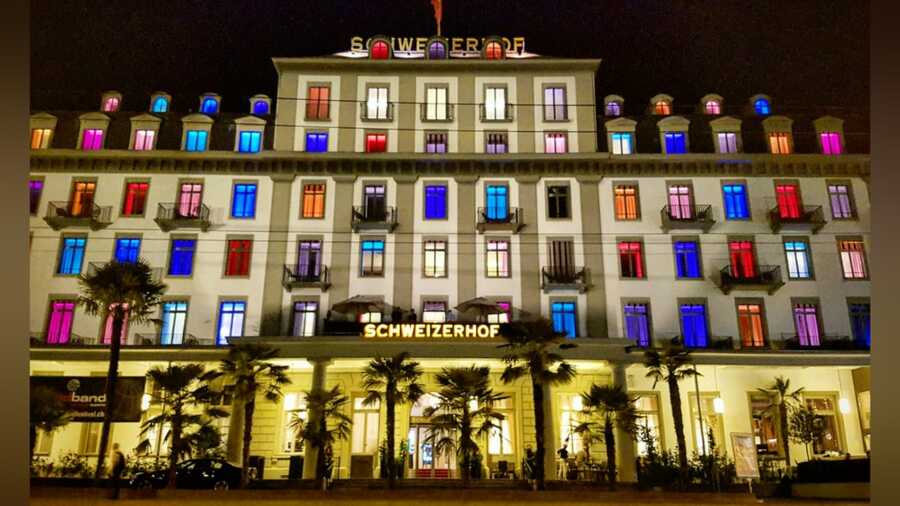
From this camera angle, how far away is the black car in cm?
2455

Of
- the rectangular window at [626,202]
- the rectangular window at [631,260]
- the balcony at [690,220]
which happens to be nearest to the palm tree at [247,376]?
the rectangular window at [631,260]

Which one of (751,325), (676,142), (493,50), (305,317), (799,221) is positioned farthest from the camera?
(493,50)

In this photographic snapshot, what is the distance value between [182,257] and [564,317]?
18.5 m

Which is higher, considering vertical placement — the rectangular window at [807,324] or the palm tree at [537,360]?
the rectangular window at [807,324]

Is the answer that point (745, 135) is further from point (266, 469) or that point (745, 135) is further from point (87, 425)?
point (87, 425)

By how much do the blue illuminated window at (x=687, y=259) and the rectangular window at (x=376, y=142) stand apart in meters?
15.4

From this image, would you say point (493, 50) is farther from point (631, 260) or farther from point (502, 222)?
point (631, 260)

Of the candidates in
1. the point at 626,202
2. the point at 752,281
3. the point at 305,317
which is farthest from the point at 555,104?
the point at 305,317

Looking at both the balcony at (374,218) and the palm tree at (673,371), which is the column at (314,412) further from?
the palm tree at (673,371)

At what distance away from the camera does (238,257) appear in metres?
33.2

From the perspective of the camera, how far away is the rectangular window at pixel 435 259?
33125 millimetres

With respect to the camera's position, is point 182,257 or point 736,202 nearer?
point 182,257

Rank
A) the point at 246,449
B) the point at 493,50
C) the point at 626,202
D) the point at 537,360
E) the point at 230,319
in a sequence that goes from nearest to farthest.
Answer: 1. the point at 537,360
2. the point at 246,449
3. the point at 230,319
4. the point at 626,202
5. the point at 493,50

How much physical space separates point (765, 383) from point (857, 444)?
15.3 feet
